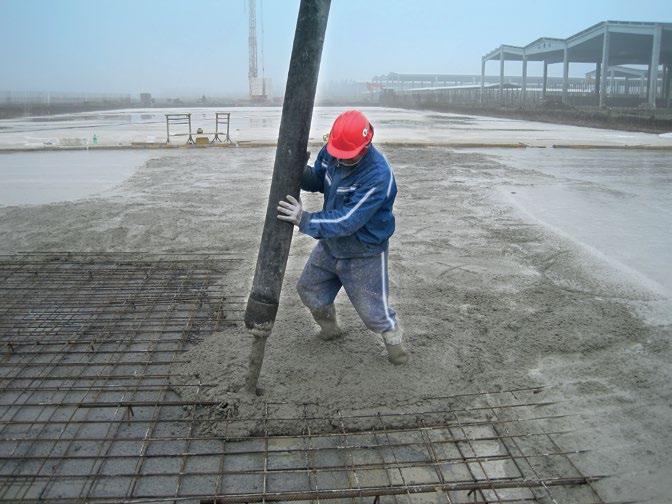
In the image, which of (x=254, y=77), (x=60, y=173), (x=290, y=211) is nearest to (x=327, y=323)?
(x=290, y=211)

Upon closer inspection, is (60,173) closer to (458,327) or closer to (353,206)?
(458,327)

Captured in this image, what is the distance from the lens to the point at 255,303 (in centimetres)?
301

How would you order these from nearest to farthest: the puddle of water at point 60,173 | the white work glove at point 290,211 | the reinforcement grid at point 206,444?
the reinforcement grid at point 206,444
the white work glove at point 290,211
the puddle of water at point 60,173

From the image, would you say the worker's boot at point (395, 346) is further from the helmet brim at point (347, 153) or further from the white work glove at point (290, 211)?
the helmet brim at point (347, 153)

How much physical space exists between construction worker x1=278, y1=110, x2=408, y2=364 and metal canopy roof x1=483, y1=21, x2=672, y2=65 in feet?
103

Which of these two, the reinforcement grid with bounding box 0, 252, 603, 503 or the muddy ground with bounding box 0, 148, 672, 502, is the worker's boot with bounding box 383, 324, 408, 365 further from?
the reinforcement grid with bounding box 0, 252, 603, 503

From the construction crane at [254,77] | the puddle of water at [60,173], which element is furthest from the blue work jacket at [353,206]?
the construction crane at [254,77]

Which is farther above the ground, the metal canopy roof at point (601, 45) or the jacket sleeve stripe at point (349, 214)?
the metal canopy roof at point (601, 45)

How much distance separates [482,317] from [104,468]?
8.85 ft

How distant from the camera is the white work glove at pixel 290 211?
2875 mm

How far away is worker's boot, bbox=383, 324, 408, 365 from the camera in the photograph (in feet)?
11.1

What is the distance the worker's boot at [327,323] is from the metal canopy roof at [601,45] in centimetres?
3125

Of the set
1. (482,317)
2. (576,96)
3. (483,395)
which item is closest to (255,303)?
(483,395)

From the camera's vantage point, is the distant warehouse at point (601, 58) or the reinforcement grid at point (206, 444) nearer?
the reinforcement grid at point (206, 444)
